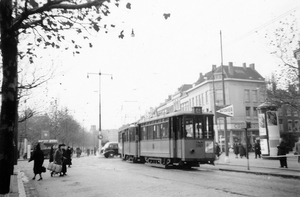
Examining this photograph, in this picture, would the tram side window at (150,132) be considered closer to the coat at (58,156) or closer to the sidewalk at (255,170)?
the sidewalk at (255,170)

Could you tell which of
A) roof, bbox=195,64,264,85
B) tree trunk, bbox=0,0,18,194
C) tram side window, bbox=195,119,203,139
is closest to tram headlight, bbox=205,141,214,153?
tram side window, bbox=195,119,203,139

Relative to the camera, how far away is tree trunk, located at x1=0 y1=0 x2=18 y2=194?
748cm

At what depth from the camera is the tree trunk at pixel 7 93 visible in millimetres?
7477

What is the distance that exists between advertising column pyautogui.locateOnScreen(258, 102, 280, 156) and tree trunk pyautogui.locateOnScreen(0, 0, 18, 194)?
21.2 m

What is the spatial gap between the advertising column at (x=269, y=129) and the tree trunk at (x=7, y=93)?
2116cm

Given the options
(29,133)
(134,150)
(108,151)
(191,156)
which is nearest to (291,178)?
(191,156)

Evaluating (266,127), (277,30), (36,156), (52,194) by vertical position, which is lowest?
(52,194)

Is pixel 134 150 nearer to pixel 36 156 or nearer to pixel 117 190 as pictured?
pixel 36 156

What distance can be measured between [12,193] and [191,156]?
10611 millimetres

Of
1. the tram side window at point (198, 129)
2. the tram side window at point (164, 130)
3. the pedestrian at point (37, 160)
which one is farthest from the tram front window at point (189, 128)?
the pedestrian at point (37, 160)

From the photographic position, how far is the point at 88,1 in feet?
26.2

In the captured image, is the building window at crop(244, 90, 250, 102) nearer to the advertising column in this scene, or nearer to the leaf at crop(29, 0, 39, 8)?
the advertising column

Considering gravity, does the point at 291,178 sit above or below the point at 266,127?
below

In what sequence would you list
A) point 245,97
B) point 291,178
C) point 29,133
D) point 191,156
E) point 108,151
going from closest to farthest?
point 291,178
point 191,156
point 108,151
point 245,97
point 29,133
